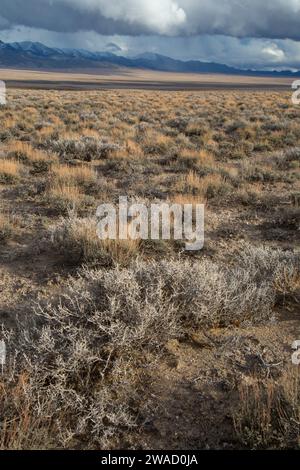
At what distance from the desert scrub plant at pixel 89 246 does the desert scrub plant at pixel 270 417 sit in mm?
2527

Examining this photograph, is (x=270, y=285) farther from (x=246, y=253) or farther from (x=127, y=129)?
(x=127, y=129)

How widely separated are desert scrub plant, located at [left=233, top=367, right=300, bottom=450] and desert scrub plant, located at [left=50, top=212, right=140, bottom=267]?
2527 mm

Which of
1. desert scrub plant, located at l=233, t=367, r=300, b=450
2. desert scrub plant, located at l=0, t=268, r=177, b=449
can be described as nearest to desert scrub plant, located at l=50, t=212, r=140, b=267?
desert scrub plant, located at l=0, t=268, r=177, b=449

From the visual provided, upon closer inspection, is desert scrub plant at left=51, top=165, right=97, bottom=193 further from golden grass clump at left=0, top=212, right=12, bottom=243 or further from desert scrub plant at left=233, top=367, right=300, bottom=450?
desert scrub plant at left=233, top=367, right=300, bottom=450

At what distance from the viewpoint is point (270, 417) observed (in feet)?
9.25

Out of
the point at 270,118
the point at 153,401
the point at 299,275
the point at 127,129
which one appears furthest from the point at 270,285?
the point at 270,118

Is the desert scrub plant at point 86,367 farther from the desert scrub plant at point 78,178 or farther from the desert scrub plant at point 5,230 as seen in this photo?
the desert scrub plant at point 78,178

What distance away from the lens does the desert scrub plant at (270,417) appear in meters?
2.68

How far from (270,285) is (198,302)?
3.44 ft

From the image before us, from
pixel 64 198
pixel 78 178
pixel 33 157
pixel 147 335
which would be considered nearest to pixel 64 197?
pixel 64 198

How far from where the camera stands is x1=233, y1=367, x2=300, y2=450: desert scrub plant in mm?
2680

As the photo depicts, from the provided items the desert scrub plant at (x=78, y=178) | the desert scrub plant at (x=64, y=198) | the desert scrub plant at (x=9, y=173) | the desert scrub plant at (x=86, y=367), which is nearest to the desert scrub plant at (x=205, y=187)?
the desert scrub plant at (x=78, y=178)

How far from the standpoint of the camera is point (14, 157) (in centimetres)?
1127

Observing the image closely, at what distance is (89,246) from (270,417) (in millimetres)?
3185
